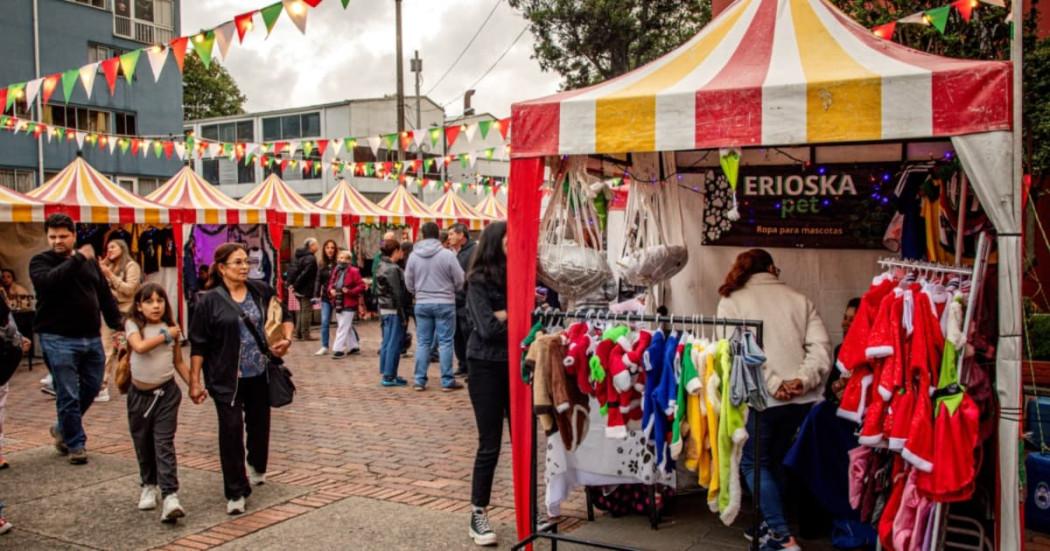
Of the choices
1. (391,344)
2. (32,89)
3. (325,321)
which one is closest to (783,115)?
(391,344)

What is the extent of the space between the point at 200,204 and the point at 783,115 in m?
12.4

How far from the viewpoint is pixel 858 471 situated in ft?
14.1

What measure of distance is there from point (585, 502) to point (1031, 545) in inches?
105

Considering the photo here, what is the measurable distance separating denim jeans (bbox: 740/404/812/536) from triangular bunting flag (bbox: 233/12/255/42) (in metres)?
5.19

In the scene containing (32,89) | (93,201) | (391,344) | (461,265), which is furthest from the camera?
(93,201)

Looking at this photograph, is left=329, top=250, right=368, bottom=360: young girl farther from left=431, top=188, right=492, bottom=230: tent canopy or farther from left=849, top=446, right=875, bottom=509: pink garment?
left=431, top=188, right=492, bottom=230: tent canopy

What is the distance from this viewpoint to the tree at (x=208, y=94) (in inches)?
1983

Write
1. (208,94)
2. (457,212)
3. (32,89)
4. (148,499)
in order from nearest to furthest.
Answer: (148,499)
(32,89)
(457,212)
(208,94)

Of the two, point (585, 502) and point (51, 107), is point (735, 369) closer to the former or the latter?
point (585, 502)

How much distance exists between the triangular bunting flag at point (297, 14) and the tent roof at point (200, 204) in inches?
329

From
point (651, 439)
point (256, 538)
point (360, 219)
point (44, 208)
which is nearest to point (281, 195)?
point (360, 219)

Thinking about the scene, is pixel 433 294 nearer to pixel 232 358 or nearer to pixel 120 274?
pixel 120 274

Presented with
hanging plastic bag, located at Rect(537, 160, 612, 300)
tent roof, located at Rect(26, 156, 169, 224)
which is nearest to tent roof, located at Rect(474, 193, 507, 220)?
tent roof, located at Rect(26, 156, 169, 224)

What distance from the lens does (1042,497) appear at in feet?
16.8
